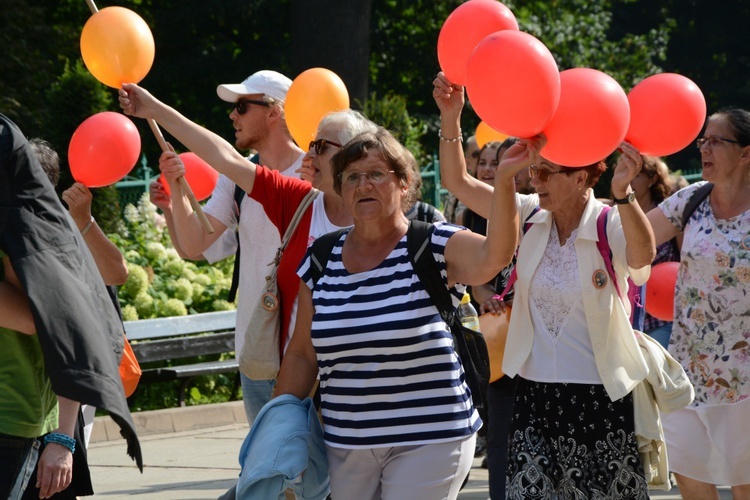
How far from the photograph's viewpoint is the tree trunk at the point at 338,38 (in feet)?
78.3

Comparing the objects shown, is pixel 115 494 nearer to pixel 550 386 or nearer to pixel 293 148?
pixel 293 148

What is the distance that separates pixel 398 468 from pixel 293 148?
2329mm

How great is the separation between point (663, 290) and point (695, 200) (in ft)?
2.44

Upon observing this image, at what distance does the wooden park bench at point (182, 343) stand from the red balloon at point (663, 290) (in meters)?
4.86

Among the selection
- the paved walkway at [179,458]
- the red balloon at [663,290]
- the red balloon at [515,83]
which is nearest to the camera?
the red balloon at [515,83]

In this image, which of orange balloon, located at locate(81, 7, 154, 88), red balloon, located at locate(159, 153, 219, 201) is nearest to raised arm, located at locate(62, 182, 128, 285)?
orange balloon, located at locate(81, 7, 154, 88)

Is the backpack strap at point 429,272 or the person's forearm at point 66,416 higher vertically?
the backpack strap at point 429,272

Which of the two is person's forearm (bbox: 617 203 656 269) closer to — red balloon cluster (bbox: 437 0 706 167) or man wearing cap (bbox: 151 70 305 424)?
red balloon cluster (bbox: 437 0 706 167)

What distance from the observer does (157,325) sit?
10844mm

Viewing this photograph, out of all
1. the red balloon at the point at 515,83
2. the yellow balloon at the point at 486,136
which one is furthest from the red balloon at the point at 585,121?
the yellow balloon at the point at 486,136

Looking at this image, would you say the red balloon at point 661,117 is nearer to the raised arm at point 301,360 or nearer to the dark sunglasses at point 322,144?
the dark sunglasses at point 322,144

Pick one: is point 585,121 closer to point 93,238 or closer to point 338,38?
point 93,238

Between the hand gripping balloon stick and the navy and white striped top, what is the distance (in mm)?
1575

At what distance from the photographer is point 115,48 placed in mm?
5254
